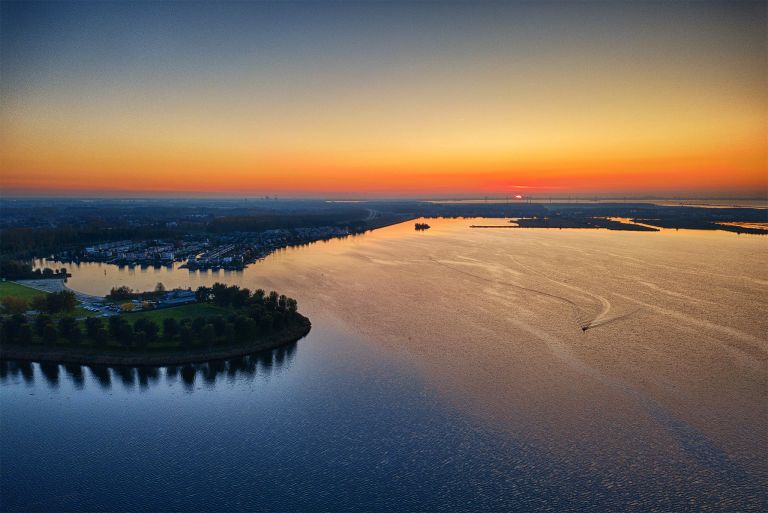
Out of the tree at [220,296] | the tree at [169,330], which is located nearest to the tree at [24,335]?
the tree at [169,330]

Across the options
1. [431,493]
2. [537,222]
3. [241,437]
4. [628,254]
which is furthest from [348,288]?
[537,222]

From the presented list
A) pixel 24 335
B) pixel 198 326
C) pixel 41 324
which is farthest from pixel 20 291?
pixel 198 326

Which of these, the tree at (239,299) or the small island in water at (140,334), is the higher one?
the tree at (239,299)

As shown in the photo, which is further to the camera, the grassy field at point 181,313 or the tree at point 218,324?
the grassy field at point 181,313

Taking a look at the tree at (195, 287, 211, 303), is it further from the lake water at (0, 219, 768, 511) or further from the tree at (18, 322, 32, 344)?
the tree at (18, 322, 32, 344)

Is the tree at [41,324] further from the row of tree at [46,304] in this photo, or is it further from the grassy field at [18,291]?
the grassy field at [18,291]

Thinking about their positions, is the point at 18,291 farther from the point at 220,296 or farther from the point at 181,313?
the point at 220,296
